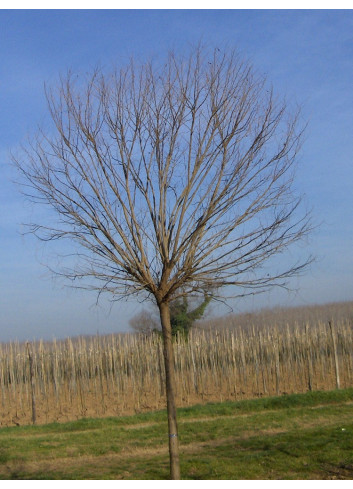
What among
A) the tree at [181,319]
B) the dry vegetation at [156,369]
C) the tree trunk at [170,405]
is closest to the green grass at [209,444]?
the tree trunk at [170,405]

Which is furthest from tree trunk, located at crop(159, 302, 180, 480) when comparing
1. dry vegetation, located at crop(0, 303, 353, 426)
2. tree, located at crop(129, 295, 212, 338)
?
tree, located at crop(129, 295, 212, 338)

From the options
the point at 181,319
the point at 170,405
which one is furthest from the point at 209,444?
the point at 181,319

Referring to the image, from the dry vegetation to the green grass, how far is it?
1928 mm

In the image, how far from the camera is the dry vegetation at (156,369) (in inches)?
587

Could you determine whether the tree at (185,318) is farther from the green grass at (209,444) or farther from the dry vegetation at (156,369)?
the green grass at (209,444)

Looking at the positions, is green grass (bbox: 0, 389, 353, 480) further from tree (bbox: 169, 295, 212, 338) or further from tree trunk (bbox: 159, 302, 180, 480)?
tree (bbox: 169, 295, 212, 338)

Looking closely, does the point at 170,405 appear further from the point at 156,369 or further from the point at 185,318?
the point at 185,318

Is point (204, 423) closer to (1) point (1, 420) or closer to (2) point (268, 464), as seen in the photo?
(2) point (268, 464)

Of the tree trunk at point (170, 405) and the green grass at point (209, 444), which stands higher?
the tree trunk at point (170, 405)

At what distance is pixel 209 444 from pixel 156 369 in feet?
20.6

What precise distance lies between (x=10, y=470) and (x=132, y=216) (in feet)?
15.8

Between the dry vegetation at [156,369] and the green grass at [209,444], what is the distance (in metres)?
1.93

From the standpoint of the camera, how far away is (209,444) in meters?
9.35

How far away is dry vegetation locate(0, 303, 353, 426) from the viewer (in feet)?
49.0
